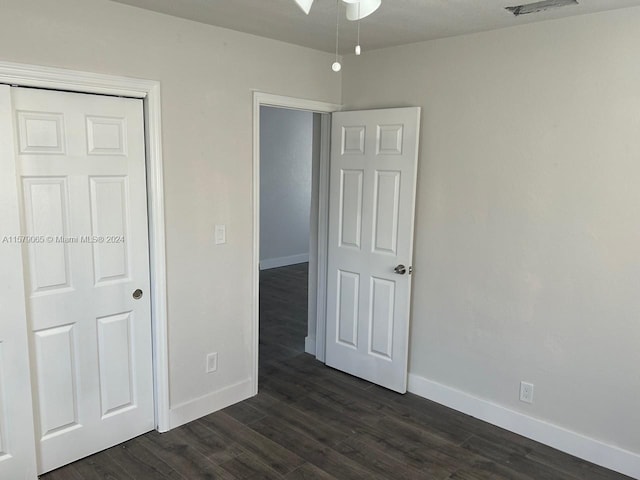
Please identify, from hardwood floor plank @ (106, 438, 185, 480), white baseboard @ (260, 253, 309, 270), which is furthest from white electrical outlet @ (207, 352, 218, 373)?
white baseboard @ (260, 253, 309, 270)

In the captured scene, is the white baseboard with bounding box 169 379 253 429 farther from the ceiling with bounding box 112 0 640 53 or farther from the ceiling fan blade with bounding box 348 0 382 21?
the ceiling fan blade with bounding box 348 0 382 21

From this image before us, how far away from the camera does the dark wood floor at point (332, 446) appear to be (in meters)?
2.75

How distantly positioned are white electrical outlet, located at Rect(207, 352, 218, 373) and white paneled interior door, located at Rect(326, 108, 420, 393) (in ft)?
3.42

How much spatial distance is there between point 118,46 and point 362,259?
2129mm

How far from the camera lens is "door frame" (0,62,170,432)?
7.89 feet

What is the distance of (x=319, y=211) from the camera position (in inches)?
163

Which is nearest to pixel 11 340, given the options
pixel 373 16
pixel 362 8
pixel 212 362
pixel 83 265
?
pixel 83 265

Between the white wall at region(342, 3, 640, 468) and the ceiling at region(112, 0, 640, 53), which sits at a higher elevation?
the ceiling at region(112, 0, 640, 53)

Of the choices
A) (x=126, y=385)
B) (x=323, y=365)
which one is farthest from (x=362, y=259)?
(x=126, y=385)

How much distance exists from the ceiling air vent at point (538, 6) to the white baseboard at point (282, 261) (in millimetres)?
5644

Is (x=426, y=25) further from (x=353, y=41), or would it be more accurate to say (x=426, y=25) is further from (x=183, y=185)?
(x=183, y=185)

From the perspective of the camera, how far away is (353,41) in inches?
133

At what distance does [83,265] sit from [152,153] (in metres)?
0.73

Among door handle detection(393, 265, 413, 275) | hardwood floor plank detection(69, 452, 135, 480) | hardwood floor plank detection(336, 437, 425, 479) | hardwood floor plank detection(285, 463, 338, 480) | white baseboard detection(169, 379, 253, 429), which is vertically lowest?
hardwood floor plank detection(285, 463, 338, 480)
